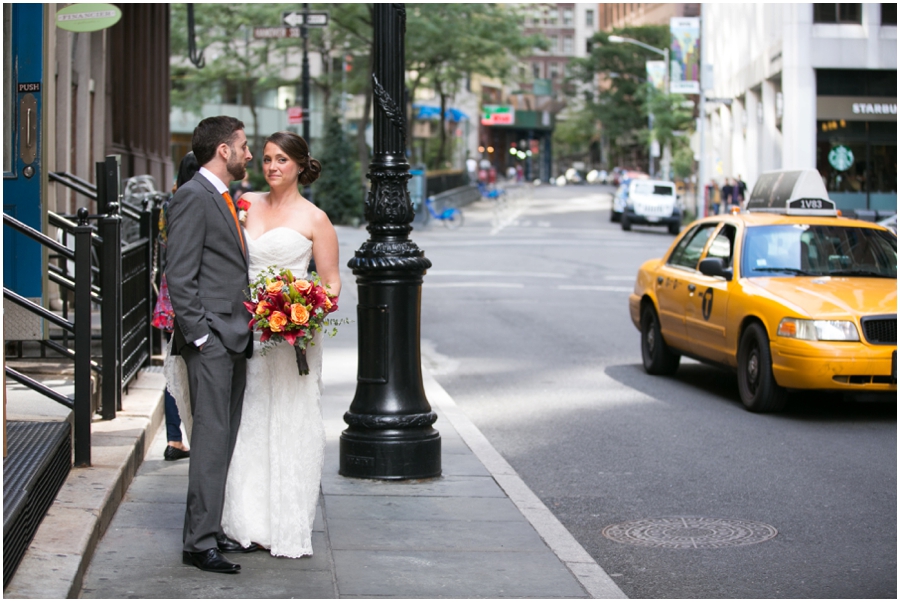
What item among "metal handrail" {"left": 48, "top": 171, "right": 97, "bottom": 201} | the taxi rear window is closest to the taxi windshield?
"metal handrail" {"left": 48, "top": 171, "right": 97, "bottom": 201}

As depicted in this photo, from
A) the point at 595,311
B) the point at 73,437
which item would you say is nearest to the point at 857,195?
the point at 595,311

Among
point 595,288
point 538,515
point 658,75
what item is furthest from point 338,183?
point 538,515

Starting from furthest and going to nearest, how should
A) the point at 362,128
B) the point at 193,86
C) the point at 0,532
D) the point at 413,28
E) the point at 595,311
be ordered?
1. the point at 193,86
2. the point at 362,128
3. the point at 413,28
4. the point at 595,311
5. the point at 0,532

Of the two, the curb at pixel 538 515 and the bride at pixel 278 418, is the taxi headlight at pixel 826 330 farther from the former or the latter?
the bride at pixel 278 418

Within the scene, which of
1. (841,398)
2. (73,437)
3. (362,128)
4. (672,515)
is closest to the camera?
(73,437)

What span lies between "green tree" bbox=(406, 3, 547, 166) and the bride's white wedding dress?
130ft

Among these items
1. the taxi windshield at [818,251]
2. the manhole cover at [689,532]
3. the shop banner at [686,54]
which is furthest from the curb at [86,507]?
the shop banner at [686,54]

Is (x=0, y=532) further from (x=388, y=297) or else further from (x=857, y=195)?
(x=857, y=195)

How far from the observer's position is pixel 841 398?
11.0 meters

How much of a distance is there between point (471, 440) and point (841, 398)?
3.99 metres

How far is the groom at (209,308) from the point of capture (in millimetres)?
5156

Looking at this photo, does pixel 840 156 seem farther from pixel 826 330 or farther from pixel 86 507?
pixel 86 507

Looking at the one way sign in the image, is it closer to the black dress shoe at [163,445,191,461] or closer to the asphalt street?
the asphalt street

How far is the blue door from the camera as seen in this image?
823cm
